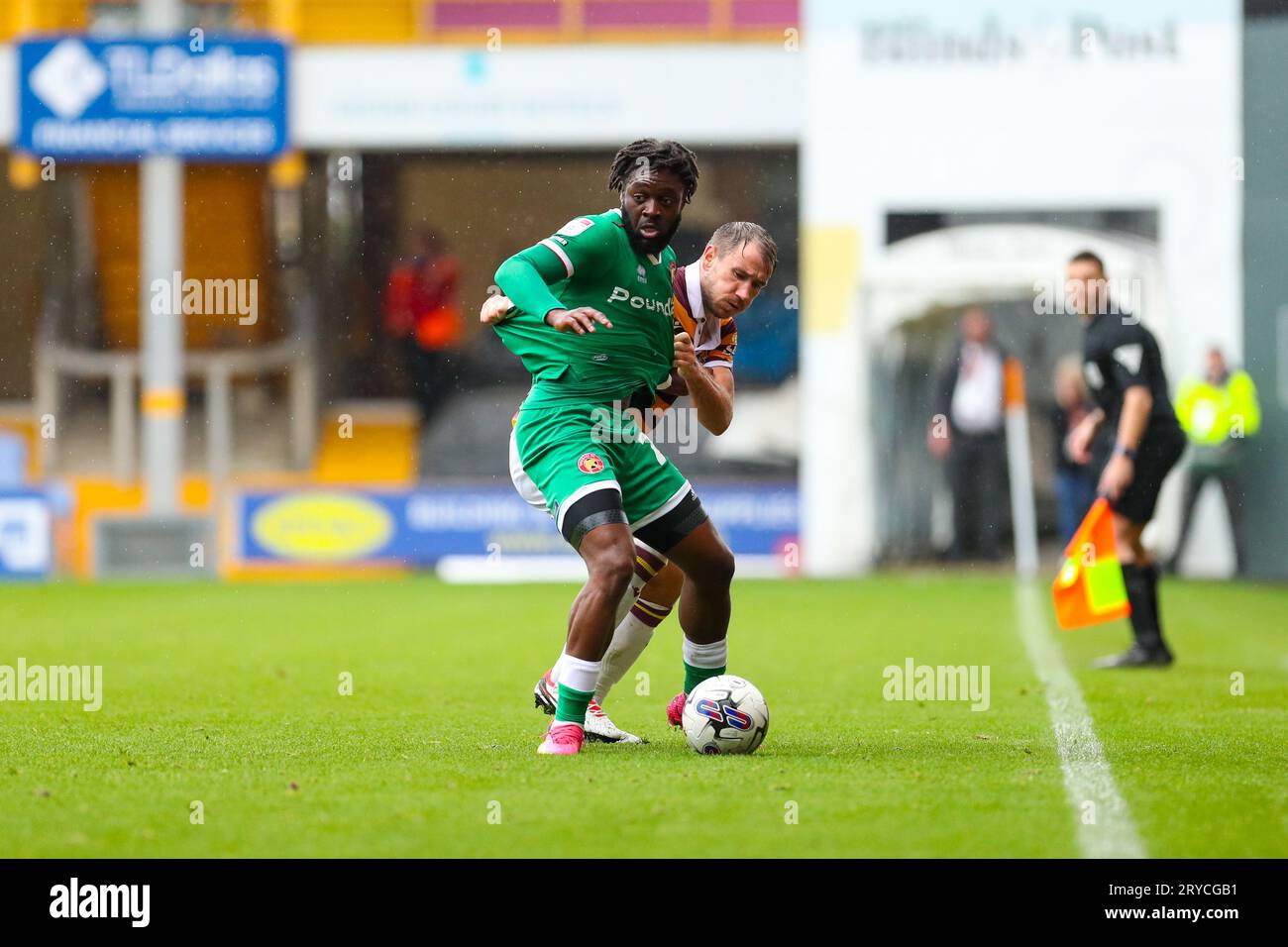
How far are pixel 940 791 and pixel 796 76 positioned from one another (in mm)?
15610

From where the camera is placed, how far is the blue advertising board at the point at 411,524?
19531mm

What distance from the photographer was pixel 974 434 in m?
18.3

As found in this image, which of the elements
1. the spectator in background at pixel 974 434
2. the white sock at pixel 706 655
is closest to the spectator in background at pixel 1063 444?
the spectator in background at pixel 974 434

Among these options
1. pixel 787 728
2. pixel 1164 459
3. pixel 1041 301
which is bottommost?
pixel 787 728

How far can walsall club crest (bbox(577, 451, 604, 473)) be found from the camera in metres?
6.28

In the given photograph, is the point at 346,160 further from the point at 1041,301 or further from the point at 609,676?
the point at 609,676

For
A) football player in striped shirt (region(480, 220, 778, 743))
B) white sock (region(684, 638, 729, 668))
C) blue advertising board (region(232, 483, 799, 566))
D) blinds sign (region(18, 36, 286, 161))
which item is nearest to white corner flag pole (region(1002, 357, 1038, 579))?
blue advertising board (region(232, 483, 799, 566))

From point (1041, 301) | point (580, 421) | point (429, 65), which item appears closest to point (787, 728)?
point (580, 421)

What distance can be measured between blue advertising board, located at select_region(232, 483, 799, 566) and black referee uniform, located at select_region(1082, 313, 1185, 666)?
31.2 ft

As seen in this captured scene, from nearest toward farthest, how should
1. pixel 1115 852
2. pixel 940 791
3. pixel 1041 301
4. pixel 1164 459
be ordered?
pixel 1115 852 < pixel 940 791 < pixel 1164 459 < pixel 1041 301

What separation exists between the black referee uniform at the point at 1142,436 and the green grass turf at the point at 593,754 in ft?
0.87

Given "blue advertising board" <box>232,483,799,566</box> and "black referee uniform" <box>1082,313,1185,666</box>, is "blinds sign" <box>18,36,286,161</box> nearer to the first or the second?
"blue advertising board" <box>232,483,799,566</box>

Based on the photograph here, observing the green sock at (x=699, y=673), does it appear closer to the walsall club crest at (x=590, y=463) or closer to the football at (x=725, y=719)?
the football at (x=725, y=719)

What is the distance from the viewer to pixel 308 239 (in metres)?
23.1
